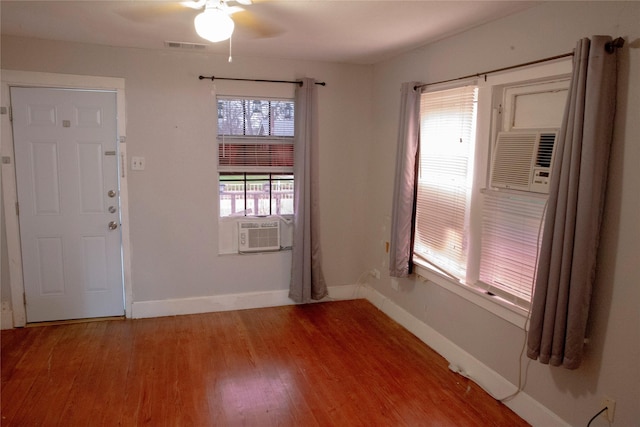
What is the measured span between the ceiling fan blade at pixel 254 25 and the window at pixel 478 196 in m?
1.31

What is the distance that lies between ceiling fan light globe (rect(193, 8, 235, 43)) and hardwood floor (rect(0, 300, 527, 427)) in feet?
7.20

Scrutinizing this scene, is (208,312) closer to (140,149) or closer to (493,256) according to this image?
(140,149)

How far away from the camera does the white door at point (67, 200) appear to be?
11.8 ft

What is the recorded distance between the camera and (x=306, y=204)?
4.18 metres

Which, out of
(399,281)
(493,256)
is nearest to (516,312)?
(493,256)

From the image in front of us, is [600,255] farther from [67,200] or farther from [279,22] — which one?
[67,200]

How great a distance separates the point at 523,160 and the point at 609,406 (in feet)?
4.47

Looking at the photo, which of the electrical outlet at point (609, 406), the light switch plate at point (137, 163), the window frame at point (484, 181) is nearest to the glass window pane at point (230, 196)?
the light switch plate at point (137, 163)

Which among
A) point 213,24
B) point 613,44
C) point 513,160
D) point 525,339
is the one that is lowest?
point 525,339

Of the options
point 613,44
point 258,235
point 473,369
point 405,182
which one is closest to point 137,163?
point 258,235

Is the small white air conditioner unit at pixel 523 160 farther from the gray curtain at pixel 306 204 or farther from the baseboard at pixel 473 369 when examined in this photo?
the gray curtain at pixel 306 204

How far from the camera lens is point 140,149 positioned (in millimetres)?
3830

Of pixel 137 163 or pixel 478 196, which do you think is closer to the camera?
pixel 478 196

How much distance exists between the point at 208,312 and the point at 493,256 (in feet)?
8.87
